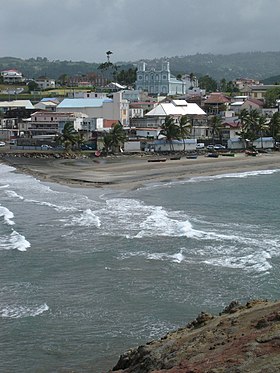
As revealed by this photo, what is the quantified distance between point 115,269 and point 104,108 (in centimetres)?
7883

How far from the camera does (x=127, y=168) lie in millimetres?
71000

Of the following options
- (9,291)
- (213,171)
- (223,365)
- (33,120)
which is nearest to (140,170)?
(213,171)

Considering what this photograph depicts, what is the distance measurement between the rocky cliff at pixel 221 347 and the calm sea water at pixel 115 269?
108 inches

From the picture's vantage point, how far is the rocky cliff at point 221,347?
1359 cm

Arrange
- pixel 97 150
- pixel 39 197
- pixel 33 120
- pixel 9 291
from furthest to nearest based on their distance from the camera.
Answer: pixel 33 120 < pixel 97 150 < pixel 39 197 < pixel 9 291

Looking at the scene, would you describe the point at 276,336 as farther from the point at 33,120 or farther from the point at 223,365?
the point at 33,120

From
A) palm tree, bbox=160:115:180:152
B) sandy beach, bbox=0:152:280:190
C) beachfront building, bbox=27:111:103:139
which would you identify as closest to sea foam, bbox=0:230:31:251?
Answer: sandy beach, bbox=0:152:280:190

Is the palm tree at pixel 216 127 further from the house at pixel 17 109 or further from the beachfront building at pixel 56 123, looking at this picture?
the house at pixel 17 109

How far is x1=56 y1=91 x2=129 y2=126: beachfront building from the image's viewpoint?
10444 centimetres

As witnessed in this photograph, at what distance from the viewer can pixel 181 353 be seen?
15.5m

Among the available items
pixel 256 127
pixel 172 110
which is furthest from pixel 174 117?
pixel 256 127

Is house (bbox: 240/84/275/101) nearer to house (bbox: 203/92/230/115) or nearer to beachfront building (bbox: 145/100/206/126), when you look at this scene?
house (bbox: 203/92/230/115)

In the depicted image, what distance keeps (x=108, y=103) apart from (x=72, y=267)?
77858 millimetres

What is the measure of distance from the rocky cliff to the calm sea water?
8.98 ft
